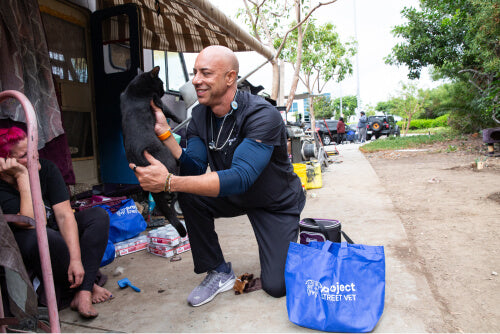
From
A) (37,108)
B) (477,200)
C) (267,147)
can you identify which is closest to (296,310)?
(267,147)

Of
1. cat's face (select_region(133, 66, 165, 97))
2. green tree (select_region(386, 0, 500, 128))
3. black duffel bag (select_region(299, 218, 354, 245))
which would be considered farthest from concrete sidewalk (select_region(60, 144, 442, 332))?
green tree (select_region(386, 0, 500, 128))

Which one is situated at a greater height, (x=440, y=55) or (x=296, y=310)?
(x=440, y=55)

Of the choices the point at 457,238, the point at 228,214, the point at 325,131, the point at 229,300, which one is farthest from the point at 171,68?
the point at 325,131

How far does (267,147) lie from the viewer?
192 centimetres

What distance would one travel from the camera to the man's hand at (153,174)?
1.65 m

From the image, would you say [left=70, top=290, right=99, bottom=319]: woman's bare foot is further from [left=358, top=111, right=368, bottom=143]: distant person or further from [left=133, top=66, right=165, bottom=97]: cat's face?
[left=358, top=111, right=368, bottom=143]: distant person

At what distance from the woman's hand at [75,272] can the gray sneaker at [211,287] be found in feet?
2.07

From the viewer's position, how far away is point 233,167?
1.82m

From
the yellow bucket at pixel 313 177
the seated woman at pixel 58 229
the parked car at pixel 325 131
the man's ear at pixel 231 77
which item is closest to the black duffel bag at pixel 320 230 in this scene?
the man's ear at pixel 231 77

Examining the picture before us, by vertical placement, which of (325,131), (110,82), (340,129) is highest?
(110,82)

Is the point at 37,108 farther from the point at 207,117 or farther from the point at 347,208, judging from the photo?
the point at 347,208

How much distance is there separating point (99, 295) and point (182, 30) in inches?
142

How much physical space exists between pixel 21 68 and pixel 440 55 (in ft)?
43.2

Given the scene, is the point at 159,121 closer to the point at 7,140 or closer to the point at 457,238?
the point at 7,140
